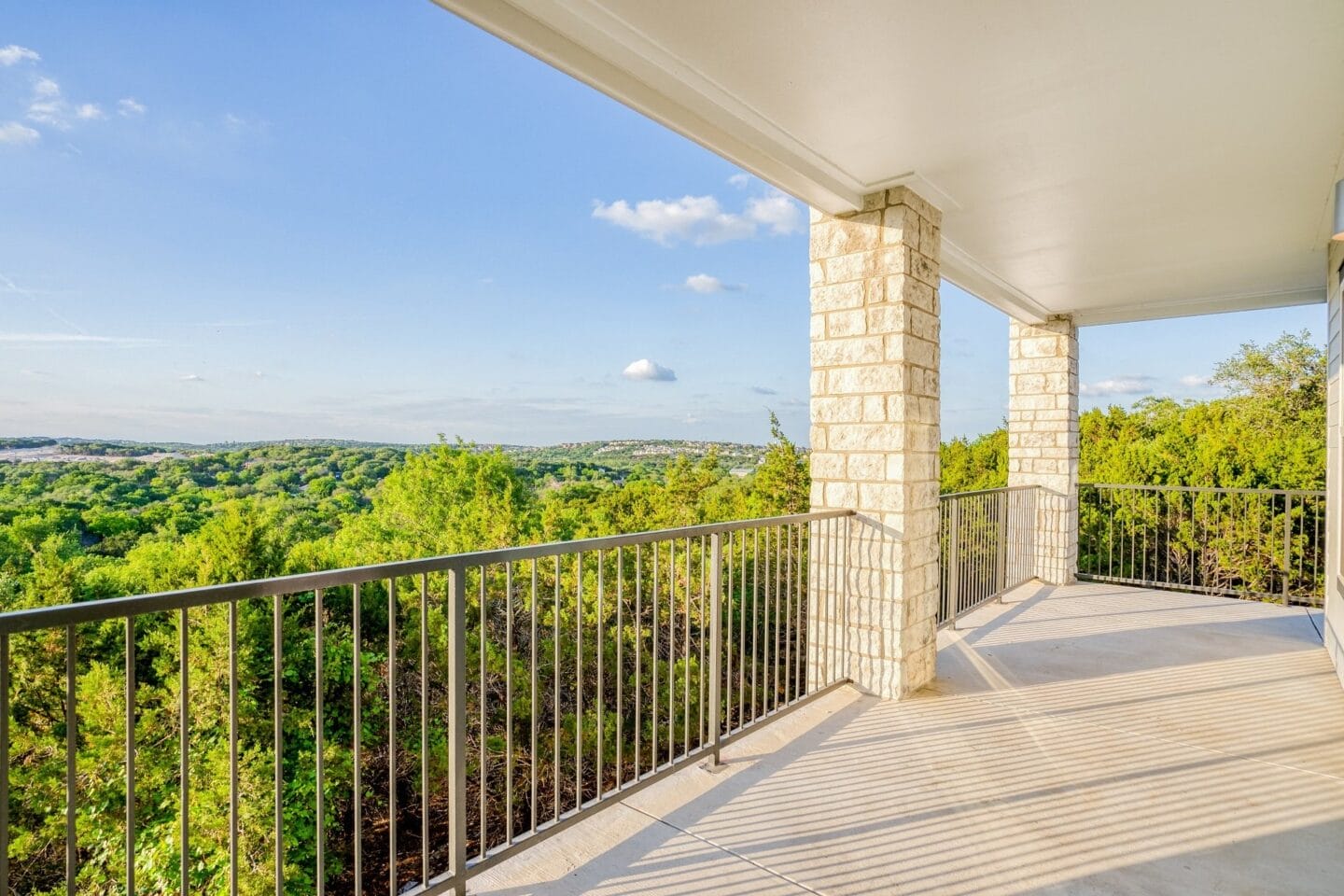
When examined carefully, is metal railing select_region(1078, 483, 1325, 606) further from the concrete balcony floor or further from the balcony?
the concrete balcony floor

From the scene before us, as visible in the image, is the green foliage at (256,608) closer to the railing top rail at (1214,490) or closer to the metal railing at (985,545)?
the metal railing at (985,545)

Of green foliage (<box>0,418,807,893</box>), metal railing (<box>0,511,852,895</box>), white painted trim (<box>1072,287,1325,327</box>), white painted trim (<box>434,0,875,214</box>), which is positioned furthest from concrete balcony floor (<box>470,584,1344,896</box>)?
green foliage (<box>0,418,807,893</box>)

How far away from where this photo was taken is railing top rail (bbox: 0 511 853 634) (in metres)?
1.15

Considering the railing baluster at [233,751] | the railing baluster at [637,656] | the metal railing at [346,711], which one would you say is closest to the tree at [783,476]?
the metal railing at [346,711]

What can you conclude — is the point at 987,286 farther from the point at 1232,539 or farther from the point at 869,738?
the point at 1232,539

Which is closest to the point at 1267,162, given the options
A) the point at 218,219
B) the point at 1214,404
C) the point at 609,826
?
the point at 609,826

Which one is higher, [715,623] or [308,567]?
[715,623]

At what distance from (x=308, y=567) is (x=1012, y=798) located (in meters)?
11.6

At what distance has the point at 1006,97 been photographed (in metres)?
2.44

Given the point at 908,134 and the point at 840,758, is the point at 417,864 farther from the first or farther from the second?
the point at 908,134

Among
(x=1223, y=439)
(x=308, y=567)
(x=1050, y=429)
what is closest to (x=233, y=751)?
(x=1050, y=429)

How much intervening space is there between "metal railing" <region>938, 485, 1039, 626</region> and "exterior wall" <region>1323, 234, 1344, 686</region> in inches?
74.4

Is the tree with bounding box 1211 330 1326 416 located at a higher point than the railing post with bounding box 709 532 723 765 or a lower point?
higher

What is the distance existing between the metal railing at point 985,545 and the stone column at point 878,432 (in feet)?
3.67
